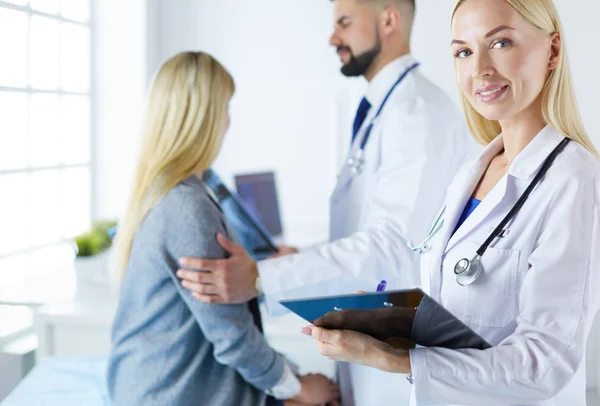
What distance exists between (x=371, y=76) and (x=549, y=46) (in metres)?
1.02

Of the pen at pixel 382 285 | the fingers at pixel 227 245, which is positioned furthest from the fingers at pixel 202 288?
the pen at pixel 382 285

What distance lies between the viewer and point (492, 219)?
1.10 metres

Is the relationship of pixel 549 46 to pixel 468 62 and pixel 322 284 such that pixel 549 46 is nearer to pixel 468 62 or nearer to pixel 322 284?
pixel 468 62

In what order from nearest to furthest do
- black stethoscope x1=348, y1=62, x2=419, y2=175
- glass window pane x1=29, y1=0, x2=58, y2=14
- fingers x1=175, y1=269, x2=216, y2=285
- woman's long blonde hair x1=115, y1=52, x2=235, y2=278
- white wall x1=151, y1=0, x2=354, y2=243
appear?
1. fingers x1=175, y1=269, x2=216, y2=285
2. woman's long blonde hair x1=115, y1=52, x2=235, y2=278
3. black stethoscope x1=348, y1=62, x2=419, y2=175
4. glass window pane x1=29, y1=0, x2=58, y2=14
5. white wall x1=151, y1=0, x2=354, y2=243

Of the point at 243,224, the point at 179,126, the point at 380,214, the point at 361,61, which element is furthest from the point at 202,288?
the point at 243,224

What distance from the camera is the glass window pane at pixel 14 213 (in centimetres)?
278

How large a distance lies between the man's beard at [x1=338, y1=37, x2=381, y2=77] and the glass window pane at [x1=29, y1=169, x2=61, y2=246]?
1.59m

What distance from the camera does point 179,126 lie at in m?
1.71

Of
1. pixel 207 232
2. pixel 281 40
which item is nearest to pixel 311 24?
pixel 281 40

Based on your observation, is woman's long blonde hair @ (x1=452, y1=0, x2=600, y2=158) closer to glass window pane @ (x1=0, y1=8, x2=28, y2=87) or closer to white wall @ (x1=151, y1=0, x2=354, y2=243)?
glass window pane @ (x1=0, y1=8, x2=28, y2=87)

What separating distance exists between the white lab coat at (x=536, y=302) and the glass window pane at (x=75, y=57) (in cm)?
272

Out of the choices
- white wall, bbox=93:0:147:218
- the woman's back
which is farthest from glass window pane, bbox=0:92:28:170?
the woman's back

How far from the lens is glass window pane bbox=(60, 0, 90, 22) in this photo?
327 centimetres

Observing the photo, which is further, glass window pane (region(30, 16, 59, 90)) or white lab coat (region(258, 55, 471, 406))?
glass window pane (region(30, 16, 59, 90))
